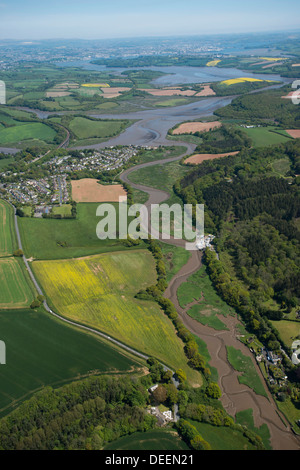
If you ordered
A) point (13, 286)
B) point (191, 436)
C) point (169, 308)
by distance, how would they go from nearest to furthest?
point (191, 436)
point (169, 308)
point (13, 286)

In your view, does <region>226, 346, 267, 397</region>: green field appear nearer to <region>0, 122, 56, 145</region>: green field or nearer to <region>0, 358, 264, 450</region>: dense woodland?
<region>0, 358, 264, 450</region>: dense woodland

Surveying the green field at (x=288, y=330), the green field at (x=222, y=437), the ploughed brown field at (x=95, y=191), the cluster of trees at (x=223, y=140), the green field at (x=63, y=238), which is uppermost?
the cluster of trees at (x=223, y=140)

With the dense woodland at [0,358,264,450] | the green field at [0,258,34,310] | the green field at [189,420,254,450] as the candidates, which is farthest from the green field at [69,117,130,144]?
the green field at [189,420,254,450]

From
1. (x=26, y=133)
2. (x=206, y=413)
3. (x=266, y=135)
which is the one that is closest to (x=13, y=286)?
(x=206, y=413)

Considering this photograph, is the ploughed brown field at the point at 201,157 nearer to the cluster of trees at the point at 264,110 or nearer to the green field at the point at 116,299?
the cluster of trees at the point at 264,110

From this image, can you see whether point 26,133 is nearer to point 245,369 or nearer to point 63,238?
point 63,238

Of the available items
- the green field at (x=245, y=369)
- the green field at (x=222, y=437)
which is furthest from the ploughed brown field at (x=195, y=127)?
the green field at (x=222, y=437)
